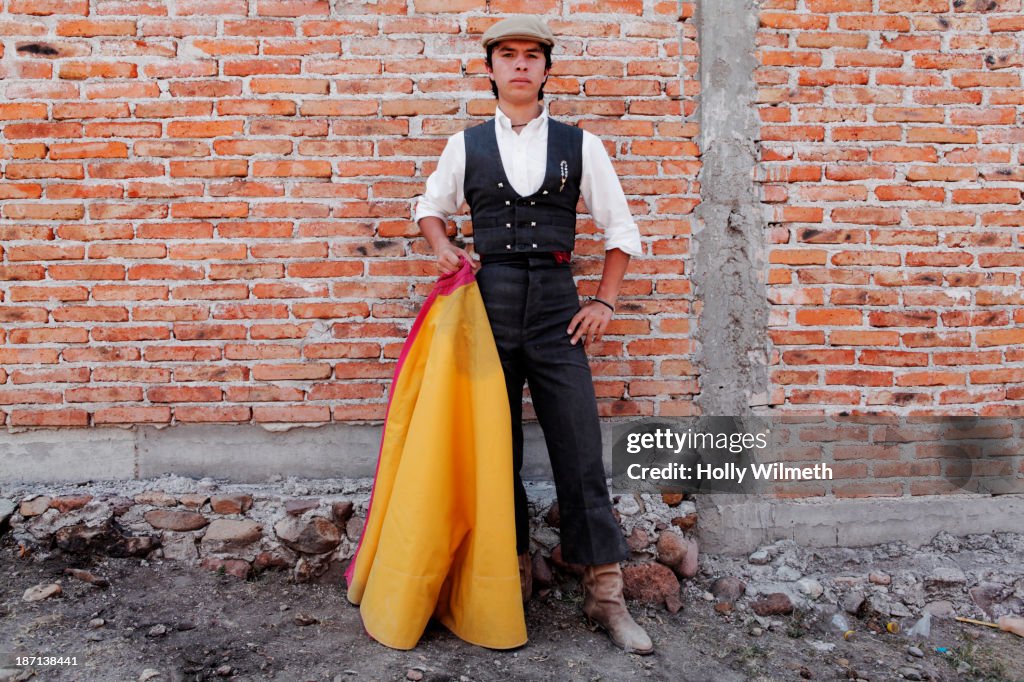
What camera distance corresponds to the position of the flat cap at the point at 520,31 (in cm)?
243

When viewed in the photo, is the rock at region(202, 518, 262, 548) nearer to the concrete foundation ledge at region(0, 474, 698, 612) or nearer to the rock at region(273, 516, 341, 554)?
the concrete foundation ledge at region(0, 474, 698, 612)

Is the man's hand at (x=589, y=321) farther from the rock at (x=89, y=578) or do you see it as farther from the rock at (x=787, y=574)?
the rock at (x=89, y=578)

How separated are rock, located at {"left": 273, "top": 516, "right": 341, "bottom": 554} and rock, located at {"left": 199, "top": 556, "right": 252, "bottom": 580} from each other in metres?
0.19

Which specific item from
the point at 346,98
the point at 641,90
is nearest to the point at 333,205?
the point at 346,98

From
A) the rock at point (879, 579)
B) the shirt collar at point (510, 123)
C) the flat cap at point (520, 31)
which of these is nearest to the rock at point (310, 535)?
the shirt collar at point (510, 123)

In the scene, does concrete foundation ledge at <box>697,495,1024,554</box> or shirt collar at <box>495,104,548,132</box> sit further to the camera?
concrete foundation ledge at <box>697,495,1024,554</box>

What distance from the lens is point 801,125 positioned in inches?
118

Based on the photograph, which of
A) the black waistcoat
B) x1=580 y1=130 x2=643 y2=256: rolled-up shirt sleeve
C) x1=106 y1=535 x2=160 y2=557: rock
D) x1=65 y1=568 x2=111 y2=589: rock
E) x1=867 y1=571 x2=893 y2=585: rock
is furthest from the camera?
x1=867 y1=571 x2=893 y2=585: rock

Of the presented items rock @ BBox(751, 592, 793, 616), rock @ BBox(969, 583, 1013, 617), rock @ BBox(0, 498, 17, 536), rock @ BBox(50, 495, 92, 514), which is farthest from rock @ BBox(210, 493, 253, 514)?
rock @ BBox(969, 583, 1013, 617)

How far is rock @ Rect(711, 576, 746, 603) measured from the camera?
288 cm

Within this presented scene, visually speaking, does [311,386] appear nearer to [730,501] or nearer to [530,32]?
[530,32]

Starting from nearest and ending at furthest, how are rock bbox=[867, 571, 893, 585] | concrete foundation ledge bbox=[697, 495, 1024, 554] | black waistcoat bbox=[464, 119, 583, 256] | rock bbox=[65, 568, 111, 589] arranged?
black waistcoat bbox=[464, 119, 583, 256], rock bbox=[65, 568, 111, 589], rock bbox=[867, 571, 893, 585], concrete foundation ledge bbox=[697, 495, 1024, 554]

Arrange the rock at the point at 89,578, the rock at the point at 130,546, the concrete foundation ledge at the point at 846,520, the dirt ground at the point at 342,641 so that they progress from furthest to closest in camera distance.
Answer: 1. the concrete foundation ledge at the point at 846,520
2. the rock at the point at 130,546
3. the rock at the point at 89,578
4. the dirt ground at the point at 342,641

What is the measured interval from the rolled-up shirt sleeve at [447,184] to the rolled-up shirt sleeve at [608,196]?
1.46 ft
